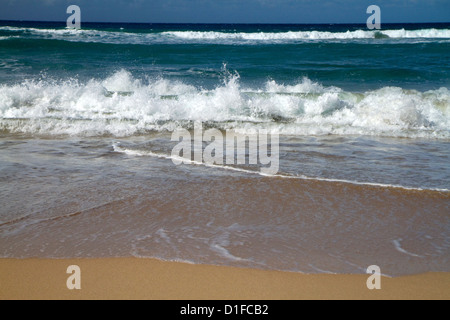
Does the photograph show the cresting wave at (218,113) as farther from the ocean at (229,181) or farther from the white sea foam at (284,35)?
the white sea foam at (284,35)

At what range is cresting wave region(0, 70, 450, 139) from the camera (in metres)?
7.86

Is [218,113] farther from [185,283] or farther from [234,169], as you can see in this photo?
[185,283]

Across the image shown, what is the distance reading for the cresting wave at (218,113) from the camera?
7.86m

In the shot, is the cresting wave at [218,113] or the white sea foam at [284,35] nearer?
the cresting wave at [218,113]

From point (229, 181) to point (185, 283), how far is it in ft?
6.81

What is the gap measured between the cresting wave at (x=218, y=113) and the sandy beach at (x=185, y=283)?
479cm

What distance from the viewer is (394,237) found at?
342cm

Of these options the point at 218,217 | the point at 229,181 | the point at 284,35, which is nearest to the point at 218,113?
the point at 229,181

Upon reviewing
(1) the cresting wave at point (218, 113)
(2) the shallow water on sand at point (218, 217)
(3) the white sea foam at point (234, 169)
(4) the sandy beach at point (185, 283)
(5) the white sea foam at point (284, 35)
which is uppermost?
(5) the white sea foam at point (284, 35)

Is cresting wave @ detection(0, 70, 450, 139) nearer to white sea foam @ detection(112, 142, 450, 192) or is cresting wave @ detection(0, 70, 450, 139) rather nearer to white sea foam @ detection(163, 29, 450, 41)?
white sea foam @ detection(112, 142, 450, 192)

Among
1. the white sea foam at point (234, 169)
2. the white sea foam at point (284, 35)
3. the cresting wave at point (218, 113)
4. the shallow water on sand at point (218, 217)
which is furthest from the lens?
the white sea foam at point (284, 35)

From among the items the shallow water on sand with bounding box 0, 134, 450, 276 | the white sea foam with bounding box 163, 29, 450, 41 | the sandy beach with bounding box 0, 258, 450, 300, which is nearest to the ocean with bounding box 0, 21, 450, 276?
the shallow water on sand with bounding box 0, 134, 450, 276

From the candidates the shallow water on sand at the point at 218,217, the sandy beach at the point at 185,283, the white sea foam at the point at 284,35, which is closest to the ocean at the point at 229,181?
the shallow water on sand at the point at 218,217
